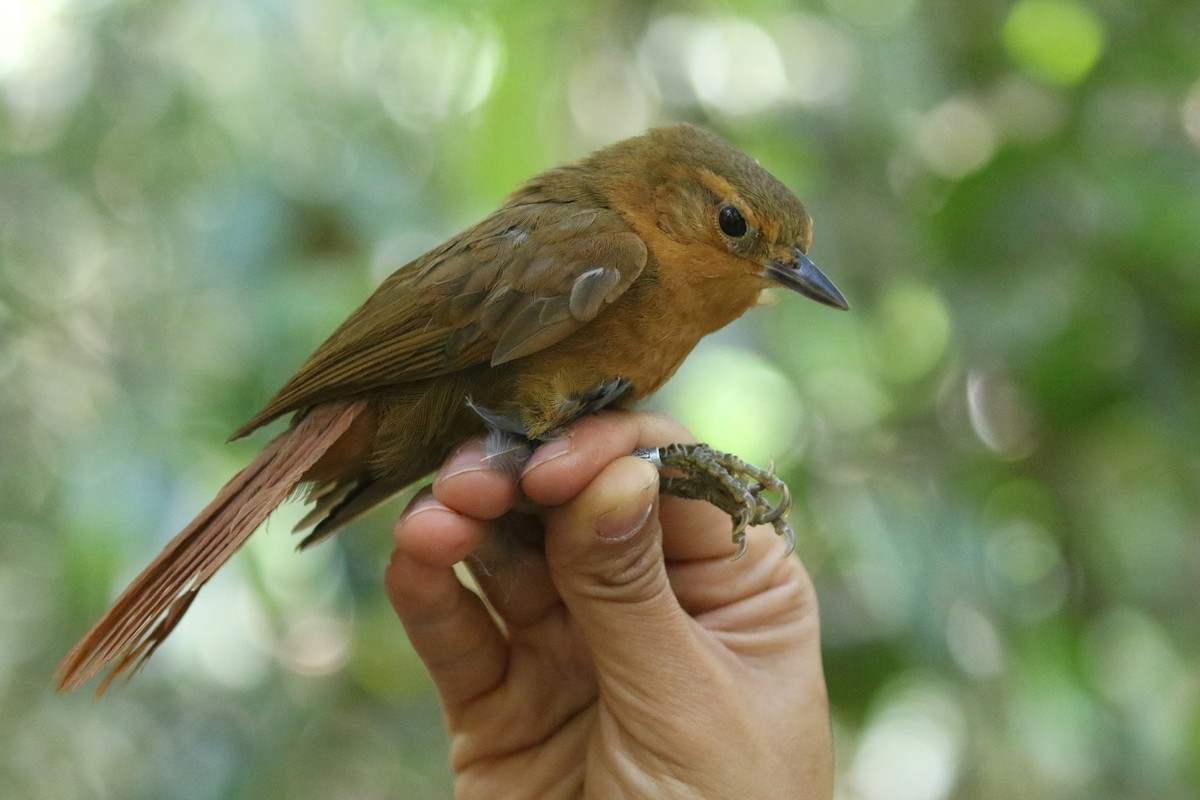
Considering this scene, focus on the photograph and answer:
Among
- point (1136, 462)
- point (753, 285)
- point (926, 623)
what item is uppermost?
point (753, 285)

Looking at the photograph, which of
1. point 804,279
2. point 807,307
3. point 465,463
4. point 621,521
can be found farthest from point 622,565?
point 807,307

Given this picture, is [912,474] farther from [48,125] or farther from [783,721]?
[48,125]

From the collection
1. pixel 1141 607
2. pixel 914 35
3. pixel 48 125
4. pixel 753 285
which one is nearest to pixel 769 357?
pixel 753 285

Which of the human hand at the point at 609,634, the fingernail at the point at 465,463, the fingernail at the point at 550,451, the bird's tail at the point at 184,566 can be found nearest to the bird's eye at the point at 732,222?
the human hand at the point at 609,634

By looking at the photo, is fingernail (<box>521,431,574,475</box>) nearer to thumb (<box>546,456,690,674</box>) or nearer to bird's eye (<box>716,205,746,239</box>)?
thumb (<box>546,456,690,674</box>)

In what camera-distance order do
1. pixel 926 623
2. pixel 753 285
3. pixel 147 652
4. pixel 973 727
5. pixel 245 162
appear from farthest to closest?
1. pixel 973 727
2. pixel 245 162
3. pixel 926 623
4. pixel 753 285
5. pixel 147 652

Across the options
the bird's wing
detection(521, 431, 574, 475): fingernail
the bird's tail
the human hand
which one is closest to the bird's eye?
the bird's wing

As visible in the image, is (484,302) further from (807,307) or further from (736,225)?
(807,307)
